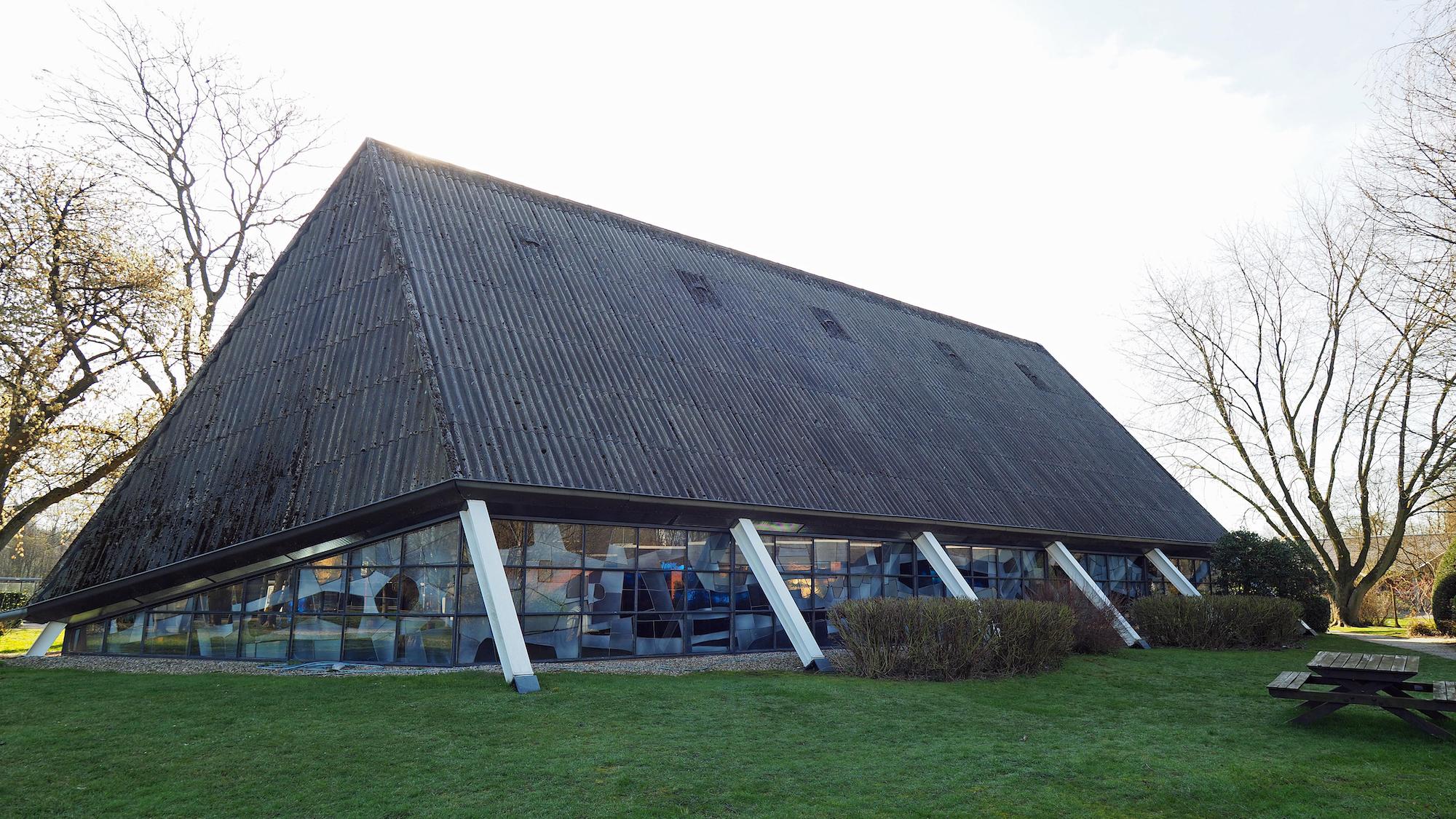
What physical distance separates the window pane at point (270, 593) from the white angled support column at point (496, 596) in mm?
3646

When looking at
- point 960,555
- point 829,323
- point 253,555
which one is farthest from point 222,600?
point 829,323

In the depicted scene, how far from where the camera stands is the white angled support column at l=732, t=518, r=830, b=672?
14945mm

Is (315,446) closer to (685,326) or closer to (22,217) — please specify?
(685,326)

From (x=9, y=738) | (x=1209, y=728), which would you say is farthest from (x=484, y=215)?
(x=1209, y=728)

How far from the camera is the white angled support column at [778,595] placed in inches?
588

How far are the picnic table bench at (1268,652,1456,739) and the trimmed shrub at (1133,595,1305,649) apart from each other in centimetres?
1016

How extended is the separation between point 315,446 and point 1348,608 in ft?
114

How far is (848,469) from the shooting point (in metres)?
18.9

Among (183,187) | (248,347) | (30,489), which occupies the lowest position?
(30,489)

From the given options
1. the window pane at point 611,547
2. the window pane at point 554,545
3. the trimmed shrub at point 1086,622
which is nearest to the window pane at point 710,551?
the window pane at point 611,547

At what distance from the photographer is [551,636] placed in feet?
47.9

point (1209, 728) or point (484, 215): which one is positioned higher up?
point (484, 215)

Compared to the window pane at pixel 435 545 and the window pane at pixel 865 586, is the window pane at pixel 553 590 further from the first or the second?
the window pane at pixel 865 586

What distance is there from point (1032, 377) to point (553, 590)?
22959mm
